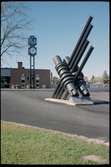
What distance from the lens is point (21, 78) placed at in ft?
229

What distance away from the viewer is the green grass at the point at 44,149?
8.31 meters

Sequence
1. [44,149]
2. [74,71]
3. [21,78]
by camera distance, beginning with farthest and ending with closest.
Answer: [21,78]
[74,71]
[44,149]

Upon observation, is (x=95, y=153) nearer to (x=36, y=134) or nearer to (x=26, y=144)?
(x=26, y=144)

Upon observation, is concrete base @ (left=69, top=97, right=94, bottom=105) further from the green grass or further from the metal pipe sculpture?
the green grass

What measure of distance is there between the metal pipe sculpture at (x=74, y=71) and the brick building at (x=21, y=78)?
3279cm

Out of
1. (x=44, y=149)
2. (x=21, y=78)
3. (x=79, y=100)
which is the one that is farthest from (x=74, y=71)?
(x=21, y=78)

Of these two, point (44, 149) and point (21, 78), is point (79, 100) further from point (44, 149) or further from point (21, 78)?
point (21, 78)

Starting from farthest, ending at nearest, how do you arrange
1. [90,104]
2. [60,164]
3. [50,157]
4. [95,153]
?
[90,104] → [95,153] → [50,157] → [60,164]

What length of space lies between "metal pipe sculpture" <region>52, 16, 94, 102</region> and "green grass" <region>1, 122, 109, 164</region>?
1768cm

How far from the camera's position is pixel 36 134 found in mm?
11602

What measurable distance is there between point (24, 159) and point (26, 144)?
156cm

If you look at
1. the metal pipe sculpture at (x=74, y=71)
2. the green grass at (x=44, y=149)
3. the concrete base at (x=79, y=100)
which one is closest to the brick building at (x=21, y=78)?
the metal pipe sculpture at (x=74, y=71)

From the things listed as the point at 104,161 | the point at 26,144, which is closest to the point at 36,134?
the point at 26,144

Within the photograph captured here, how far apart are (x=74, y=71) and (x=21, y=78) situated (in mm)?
39941
